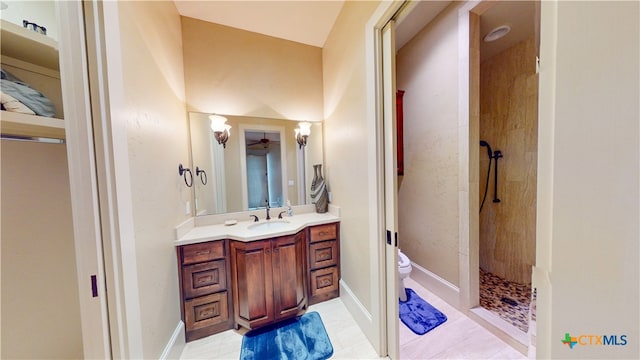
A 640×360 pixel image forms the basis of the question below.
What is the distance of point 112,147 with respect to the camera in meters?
0.87

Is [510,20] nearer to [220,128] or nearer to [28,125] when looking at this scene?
[220,128]

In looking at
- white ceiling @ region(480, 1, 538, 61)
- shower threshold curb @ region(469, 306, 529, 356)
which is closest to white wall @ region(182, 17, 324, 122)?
white ceiling @ region(480, 1, 538, 61)

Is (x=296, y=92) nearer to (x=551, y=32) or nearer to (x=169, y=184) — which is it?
(x=169, y=184)

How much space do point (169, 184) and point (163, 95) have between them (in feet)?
2.08

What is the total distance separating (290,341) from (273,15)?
2.78 m

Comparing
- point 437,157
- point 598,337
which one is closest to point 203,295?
point 598,337

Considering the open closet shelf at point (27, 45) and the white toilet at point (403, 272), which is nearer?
the open closet shelf at point (27, 45)

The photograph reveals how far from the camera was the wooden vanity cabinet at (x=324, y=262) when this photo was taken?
6.34 feet

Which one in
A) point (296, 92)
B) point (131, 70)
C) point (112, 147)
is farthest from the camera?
point (296, 92)

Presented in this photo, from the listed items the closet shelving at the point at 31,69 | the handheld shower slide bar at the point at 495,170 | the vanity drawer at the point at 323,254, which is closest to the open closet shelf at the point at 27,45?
the closet shelving at the point at 31,69

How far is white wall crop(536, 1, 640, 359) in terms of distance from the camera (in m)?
0.19

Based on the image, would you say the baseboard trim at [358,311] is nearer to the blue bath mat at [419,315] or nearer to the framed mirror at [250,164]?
the blue bath mat at [419,315]

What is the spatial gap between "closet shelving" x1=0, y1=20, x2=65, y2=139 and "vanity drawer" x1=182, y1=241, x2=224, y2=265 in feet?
3.22

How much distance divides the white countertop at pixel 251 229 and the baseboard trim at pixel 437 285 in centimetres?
111
